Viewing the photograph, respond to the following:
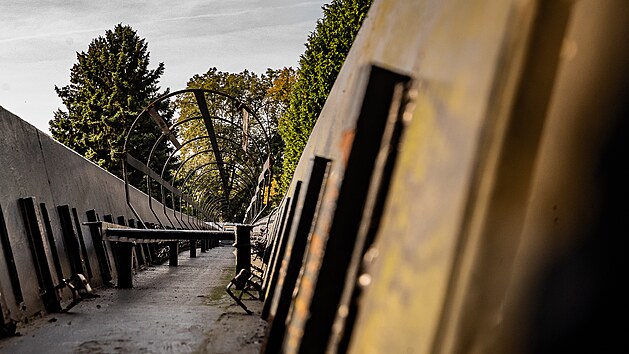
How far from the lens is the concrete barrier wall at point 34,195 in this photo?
3883 mm

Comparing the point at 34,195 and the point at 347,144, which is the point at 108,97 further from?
the point at 347,144

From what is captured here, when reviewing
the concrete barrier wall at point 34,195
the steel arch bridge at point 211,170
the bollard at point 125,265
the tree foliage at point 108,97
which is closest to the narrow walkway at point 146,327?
the concrete barrier wall at point 34,195

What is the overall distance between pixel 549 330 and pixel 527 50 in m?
0.31

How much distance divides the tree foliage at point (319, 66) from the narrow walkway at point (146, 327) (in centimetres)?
1271

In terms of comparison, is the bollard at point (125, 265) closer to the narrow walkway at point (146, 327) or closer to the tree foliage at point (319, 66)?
the narrow walkway at point (146, 327)

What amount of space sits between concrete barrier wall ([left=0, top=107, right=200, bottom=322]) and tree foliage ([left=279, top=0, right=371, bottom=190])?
11.6 metres

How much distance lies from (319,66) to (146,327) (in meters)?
18.1

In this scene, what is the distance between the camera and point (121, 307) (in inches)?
191

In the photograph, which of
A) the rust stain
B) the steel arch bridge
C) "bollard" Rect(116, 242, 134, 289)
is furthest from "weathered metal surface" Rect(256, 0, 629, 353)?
the steel arch bridge

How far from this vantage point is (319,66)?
2136cm

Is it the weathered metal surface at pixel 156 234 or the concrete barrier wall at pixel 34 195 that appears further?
the weathered metal surface at pixel 156 234

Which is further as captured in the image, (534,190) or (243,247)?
(243,247)

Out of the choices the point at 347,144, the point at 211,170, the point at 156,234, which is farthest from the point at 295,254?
the point at 211,170

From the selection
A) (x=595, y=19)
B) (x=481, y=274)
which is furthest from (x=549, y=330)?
(x=595, y=19)
